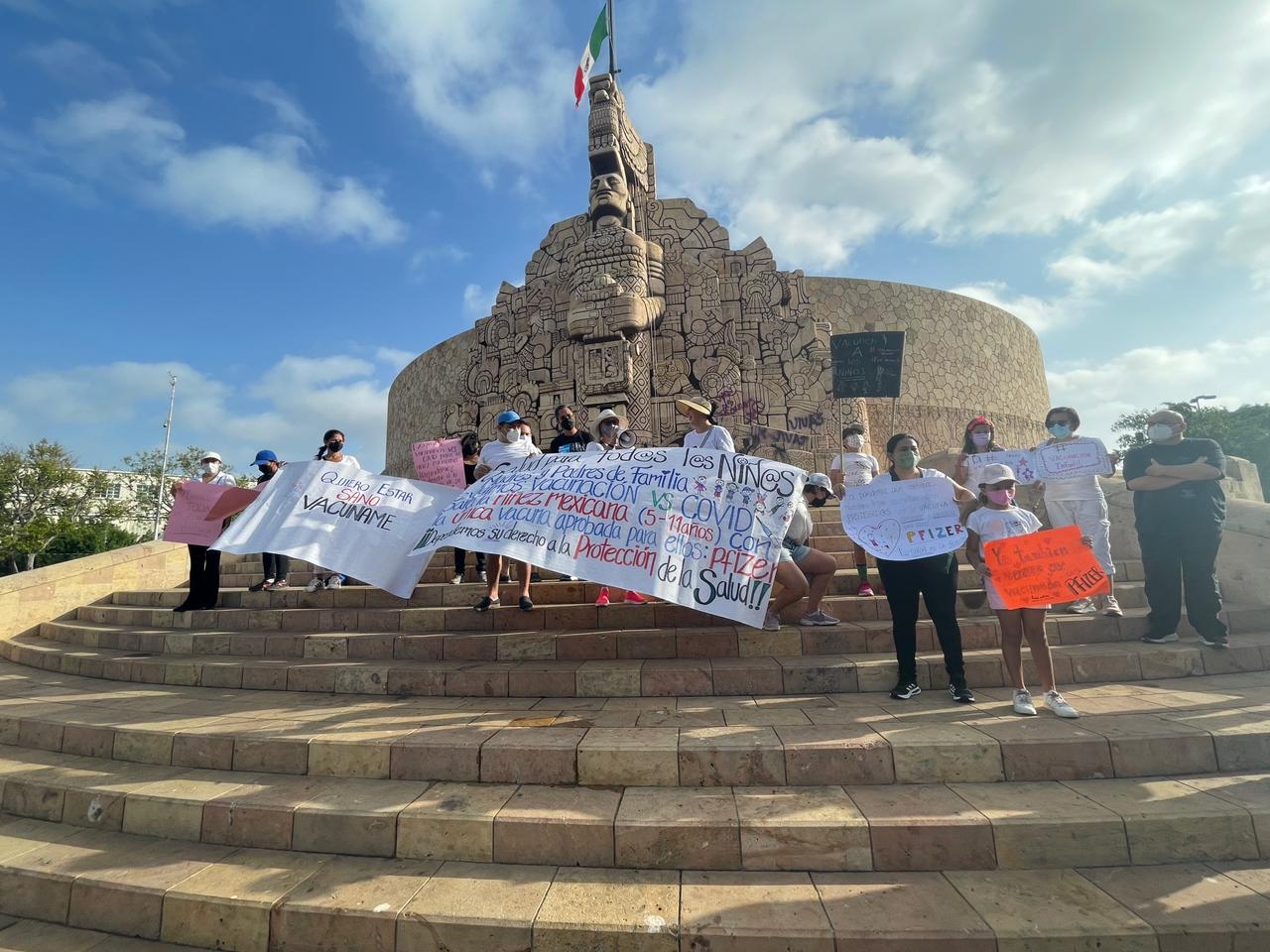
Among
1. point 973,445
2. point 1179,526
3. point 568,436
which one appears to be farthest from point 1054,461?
point 568,436

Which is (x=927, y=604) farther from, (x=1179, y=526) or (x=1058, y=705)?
(x=1179, y=526)

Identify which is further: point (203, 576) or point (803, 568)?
point (203, 576)

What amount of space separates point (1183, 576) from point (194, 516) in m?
9.80

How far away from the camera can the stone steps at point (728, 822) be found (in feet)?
8.05

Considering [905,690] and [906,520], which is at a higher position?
[906,520]

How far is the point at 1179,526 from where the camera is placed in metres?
4.47

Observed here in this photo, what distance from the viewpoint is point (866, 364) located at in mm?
11641

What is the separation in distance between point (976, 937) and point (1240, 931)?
1008 millimetres

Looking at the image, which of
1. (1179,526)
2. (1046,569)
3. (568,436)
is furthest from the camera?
(568,436)

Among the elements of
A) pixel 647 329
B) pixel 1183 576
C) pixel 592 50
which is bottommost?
pixel 1183 576

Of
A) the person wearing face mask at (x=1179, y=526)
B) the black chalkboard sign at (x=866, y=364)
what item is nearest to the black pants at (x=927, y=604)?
the person wearing face mask at (x=1179, y=526)

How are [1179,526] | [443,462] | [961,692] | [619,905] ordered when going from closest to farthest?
[619,905], [961,692], [1179,526], [443,462]

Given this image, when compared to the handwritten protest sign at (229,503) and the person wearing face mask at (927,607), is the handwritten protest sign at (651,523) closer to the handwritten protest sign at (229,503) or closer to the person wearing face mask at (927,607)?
the person wearing face mask at (927,607)

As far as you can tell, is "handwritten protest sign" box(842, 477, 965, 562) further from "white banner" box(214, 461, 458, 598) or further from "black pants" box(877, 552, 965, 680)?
"white banner" box(214, 461, 458, 598)
